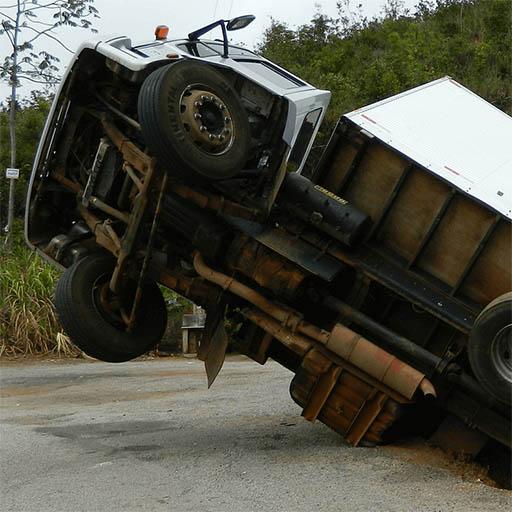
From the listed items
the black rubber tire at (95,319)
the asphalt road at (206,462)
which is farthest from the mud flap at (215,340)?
the asphalt road at (206,462)

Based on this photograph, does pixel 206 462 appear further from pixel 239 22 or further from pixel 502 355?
pixel 239 22

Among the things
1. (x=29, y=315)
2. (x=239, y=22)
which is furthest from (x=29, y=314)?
(x=239, y=22)

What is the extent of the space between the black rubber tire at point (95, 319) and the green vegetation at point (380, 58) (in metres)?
7.73

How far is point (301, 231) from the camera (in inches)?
251

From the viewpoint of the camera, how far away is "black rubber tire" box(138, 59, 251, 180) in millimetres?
5785

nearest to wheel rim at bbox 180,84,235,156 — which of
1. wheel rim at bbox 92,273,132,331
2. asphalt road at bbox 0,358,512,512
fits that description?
wheel rim at bbox 92,273,132,331

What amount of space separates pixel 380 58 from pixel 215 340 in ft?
56.4

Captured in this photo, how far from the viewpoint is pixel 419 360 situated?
6094mm

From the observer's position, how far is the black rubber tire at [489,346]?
5.32m

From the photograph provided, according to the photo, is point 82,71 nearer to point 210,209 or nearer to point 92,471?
point 210,209

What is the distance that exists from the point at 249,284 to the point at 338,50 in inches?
743

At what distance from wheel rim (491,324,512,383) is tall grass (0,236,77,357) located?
9303mm

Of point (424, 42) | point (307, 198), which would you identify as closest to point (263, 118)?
point (307, 198)

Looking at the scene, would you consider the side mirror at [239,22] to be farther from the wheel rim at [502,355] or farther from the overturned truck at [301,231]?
the wheel rim at [502,355]
